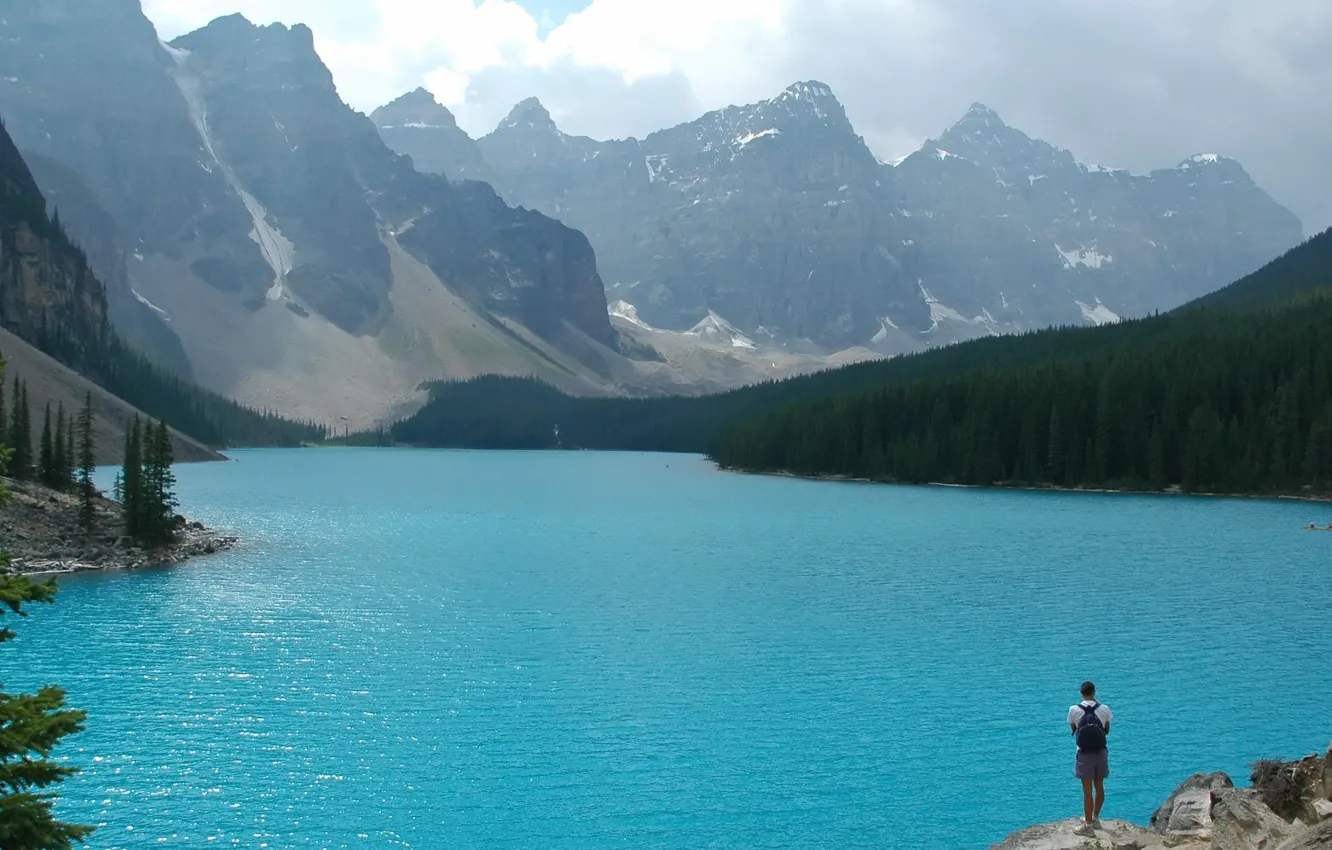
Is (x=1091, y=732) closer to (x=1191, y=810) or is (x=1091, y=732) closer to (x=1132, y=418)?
(x=1191, y=810)

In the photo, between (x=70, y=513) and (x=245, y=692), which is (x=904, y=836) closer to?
(x=245, y=692)

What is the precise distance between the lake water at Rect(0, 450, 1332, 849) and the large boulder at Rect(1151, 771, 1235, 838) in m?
2.79

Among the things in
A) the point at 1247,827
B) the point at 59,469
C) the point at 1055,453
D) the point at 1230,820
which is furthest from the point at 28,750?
the point at 1055,453

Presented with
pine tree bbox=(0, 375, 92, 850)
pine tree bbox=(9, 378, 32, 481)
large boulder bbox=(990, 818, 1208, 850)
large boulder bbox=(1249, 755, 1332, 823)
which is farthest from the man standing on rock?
pine tree bbox=(9, 378, 32, 481)

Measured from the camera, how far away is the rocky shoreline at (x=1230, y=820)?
1925 cm

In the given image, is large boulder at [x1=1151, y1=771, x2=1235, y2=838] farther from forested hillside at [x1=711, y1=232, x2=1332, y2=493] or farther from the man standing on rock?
forested hillside at [x1=711, y1=232, x2=1332, y2=493]

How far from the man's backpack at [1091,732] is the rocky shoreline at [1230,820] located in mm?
1612

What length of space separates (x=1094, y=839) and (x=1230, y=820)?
312cm

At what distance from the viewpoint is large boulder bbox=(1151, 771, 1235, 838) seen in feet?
72.9

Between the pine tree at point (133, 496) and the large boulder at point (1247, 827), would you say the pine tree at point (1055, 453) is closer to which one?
the pine tree at point (133, 496)

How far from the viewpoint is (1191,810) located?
23.2m

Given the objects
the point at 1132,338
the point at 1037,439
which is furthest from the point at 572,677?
the point at 1132,338

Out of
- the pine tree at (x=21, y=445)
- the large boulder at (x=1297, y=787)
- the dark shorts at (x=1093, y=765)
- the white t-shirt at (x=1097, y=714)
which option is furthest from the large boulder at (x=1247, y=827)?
the pine tree at (x=21, y=445)

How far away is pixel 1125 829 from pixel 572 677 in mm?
22269
